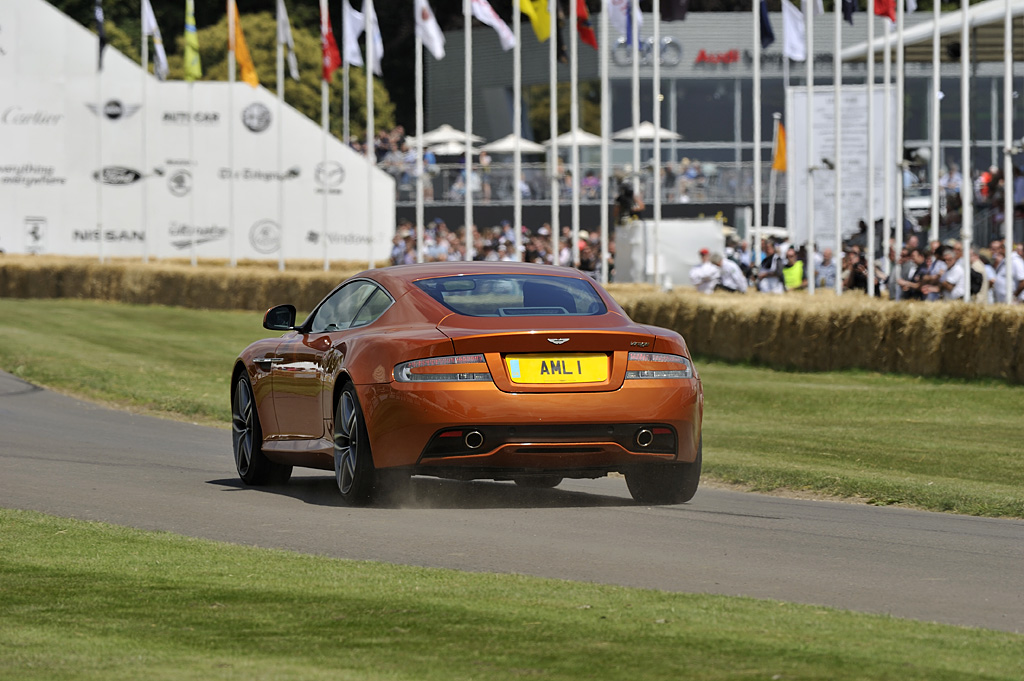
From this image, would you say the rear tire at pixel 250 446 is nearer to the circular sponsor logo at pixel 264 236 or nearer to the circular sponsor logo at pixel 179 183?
the circular sponsor logo at pixel 264 236

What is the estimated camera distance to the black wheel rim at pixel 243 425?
36.9 ft

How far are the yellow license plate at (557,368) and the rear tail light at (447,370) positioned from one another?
16 centimetres

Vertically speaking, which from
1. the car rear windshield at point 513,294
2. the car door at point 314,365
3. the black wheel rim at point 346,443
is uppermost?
the car rear windshield at point 513,294

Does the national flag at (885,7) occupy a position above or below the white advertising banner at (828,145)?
above

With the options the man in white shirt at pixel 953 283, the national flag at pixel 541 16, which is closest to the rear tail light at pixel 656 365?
the man in white shirt at pixel 953 283

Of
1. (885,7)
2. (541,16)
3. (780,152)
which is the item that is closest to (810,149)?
(885,7)

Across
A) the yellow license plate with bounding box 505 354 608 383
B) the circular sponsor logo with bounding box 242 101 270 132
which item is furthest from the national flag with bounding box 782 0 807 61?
the yellow license plate with bounding box 505 354 608 383

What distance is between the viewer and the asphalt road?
23.6 ft

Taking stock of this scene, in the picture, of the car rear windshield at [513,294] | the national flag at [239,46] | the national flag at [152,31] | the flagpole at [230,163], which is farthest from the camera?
the flagpole at [230,163]

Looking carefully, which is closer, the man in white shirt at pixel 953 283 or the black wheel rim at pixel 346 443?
the black wheel rim at pixel 346 443

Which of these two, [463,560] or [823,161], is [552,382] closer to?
[463,560]

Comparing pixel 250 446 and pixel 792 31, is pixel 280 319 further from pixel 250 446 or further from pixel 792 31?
pixel 792 31

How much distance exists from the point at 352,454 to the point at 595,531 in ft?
5.33

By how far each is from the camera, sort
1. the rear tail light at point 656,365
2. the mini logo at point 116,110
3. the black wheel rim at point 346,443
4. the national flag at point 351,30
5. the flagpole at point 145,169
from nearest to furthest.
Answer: the rear tail light at point 656,365
the black wheel rim at point 346,443
the national flag at point 351,30
the flagpole at point 145,169
the mini logo at point 116,110
